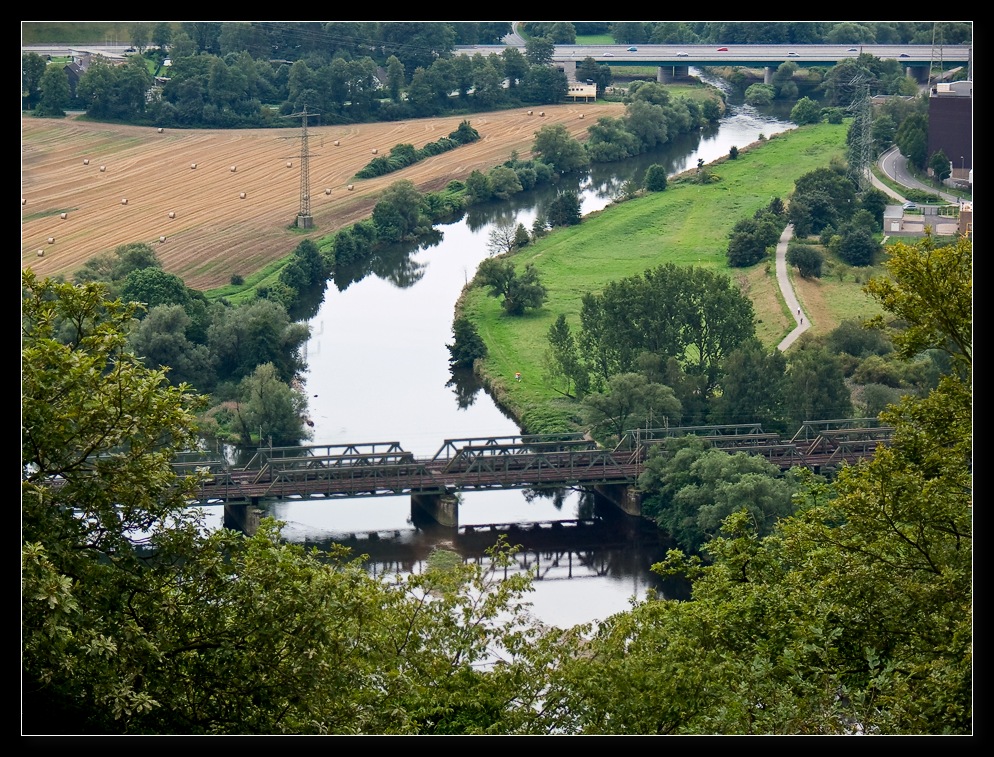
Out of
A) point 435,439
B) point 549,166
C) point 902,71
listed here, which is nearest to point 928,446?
point 435,439

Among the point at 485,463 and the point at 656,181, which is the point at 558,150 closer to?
the point at 656,181

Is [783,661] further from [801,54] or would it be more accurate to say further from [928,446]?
[801,54]

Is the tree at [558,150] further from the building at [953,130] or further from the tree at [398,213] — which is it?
the building at [953,130]

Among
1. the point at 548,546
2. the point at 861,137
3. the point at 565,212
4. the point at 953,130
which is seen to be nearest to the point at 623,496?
the point at 548,546

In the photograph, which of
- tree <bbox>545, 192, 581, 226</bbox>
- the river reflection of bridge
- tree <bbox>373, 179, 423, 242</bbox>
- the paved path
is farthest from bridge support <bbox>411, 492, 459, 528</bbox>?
tree <bbox>545, 192, 581, 226</bbox>

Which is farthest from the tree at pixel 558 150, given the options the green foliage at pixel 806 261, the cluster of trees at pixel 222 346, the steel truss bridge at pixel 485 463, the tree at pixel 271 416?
the steel truss bridge at pixel 485 463

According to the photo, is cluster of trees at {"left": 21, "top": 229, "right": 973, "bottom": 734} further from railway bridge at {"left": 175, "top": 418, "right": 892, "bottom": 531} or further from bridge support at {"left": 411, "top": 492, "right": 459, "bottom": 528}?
railway bridge at {"left": 175, "top": 418, "right": 892, "bottom": 531}
